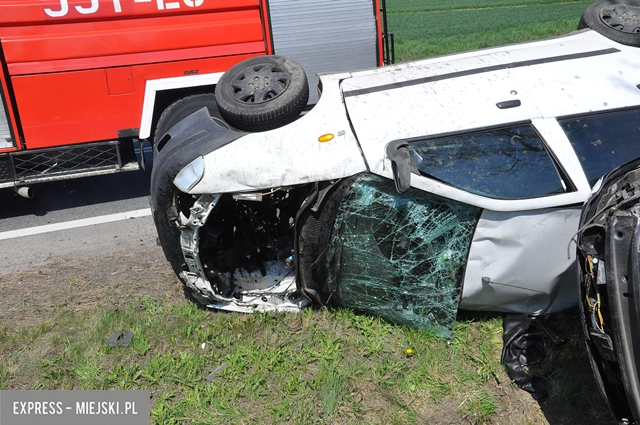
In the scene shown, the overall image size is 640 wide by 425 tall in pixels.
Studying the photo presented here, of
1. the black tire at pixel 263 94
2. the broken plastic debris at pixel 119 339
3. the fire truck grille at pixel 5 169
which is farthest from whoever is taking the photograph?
the fire truck grille at pixel 5 169

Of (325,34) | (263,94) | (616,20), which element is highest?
(616,20)

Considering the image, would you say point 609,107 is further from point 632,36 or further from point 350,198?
point 350,198

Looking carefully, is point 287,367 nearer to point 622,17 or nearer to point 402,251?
point 402,251

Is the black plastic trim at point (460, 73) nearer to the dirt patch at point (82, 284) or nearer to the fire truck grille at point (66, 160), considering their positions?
the dirt patch at point (82, 284)

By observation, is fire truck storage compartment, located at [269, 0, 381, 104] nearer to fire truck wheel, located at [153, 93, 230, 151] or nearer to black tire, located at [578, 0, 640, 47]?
fire truck wheel, located at [153, 93, 230, 151]

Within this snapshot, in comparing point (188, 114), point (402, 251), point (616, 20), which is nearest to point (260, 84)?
point (188, 114)

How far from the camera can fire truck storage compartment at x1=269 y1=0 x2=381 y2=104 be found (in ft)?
23.8

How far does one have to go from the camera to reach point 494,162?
12.6 feet

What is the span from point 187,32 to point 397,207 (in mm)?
4014

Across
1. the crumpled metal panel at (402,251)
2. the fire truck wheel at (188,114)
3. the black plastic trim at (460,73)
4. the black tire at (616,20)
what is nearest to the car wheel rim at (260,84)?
the fire truck wheel at (188,114)

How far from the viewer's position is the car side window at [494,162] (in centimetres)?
377

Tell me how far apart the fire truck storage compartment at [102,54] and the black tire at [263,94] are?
8.02 feet

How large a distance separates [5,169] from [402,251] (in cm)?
470

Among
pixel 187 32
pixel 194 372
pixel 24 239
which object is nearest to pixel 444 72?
pixel 194 372
